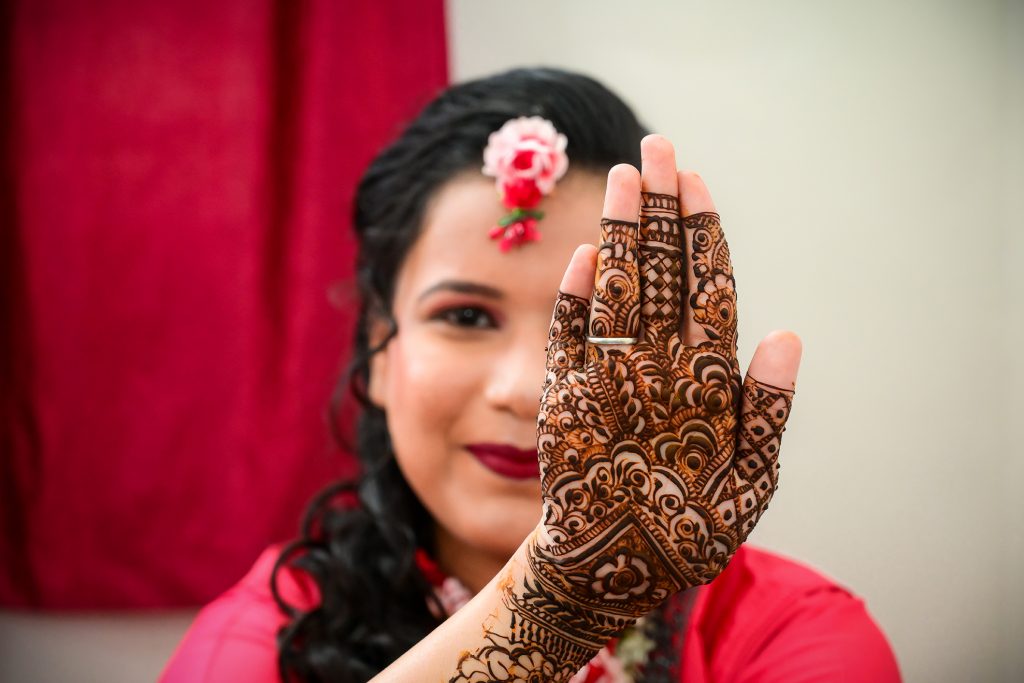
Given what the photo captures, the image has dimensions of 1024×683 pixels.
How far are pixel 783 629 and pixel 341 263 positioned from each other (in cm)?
106

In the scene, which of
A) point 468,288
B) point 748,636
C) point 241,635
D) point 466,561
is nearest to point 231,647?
point 241,635

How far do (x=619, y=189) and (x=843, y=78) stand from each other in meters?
0.94

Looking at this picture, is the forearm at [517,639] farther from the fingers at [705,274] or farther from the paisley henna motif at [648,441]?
the fingers at [705,274]

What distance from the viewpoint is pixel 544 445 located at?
1.95 ft

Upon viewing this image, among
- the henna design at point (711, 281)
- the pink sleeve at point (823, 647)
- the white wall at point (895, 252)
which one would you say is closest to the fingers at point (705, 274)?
the henna design at point (711, 281)

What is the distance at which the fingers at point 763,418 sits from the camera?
0.58m

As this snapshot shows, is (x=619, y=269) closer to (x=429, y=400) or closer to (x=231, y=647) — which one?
(x=429, y=400)

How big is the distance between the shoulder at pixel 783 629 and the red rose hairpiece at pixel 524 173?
60 centimetres

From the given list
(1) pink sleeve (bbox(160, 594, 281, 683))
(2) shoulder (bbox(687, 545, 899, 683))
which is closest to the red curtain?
(1) pink sleeve (bbox(160, 594, 281, 683))

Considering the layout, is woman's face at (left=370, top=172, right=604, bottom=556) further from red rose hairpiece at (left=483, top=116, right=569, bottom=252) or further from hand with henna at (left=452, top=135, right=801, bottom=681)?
hand with henna at (left=452, top=135, right=801, bottom=681)

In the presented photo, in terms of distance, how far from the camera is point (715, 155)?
129 centimetres

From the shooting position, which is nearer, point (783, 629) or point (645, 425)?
point (645, 425)

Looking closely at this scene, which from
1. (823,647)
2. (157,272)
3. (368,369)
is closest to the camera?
(823,647)

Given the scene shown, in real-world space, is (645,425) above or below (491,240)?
below
